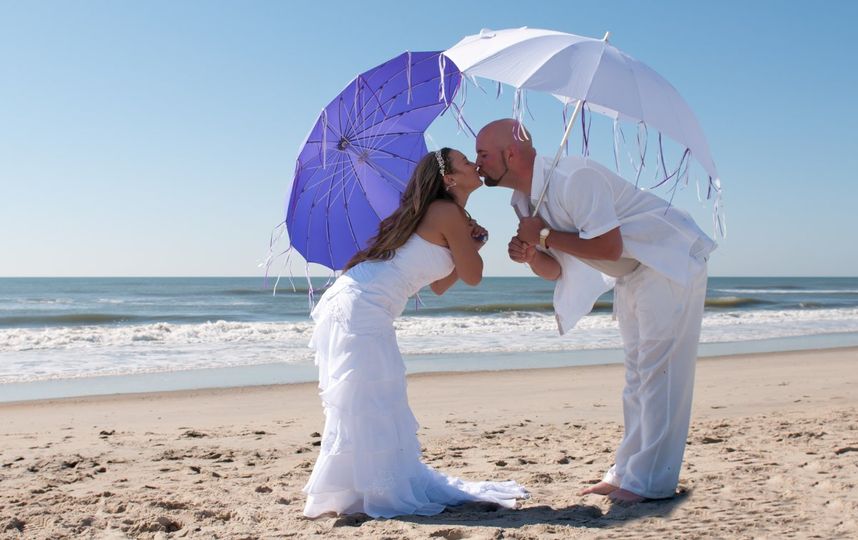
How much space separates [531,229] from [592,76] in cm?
70

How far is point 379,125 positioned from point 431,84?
36cm

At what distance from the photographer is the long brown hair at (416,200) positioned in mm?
3467

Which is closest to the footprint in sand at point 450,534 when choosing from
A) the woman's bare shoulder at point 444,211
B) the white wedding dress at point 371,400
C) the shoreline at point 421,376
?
the white wedding dress at point 371,400

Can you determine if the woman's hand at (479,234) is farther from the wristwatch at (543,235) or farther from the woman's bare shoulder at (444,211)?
the wristwatch at (543,235)

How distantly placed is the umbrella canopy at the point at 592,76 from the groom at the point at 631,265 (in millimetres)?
283

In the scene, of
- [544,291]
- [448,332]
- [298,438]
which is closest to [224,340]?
[448,332]

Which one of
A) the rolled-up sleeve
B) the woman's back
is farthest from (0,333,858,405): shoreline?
the rolled-up sleeve

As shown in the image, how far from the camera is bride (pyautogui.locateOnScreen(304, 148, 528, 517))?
3463 mm

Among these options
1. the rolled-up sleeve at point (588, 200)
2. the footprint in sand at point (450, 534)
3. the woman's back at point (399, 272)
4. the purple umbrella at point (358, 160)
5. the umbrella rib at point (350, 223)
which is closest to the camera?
the footprint in sand at point (450, 534)

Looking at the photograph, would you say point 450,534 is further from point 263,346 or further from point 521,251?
point 263,346

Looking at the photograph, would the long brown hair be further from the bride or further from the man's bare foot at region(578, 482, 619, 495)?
the man's bare foot at region(578, 482, 619, 495)

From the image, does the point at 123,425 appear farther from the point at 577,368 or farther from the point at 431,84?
the point at 577,368

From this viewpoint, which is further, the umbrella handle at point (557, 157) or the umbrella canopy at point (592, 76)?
the umbrella handle at point (557, 157)

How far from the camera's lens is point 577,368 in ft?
34.2
